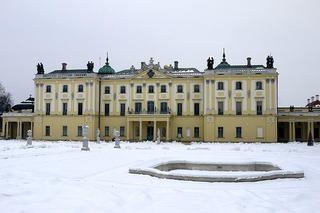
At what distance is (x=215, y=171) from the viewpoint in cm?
1587

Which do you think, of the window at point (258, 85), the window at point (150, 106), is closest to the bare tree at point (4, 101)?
A: the window at point (150, 106)

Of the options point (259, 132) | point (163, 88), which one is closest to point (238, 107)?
point (259, 132)

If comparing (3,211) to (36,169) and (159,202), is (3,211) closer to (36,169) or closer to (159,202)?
(159,202)

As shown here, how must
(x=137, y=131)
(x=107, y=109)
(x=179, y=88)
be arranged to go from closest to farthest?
(x=179, y=88) → (x=137, y=131) → (x=107, y=109)

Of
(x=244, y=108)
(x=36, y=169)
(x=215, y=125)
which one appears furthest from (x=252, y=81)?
(x=36, y=169)

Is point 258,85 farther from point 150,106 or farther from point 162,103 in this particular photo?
point 150,106

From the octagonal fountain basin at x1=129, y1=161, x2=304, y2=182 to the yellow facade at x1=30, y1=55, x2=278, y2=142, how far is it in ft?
123

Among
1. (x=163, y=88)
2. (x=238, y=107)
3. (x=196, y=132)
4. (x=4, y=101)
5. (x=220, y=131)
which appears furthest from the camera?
(x=4, y=101)

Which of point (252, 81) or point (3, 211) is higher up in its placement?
point (252, 81)

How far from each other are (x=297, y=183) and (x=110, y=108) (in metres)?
49.0

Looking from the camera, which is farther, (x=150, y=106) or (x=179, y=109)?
(x=150, y=106)

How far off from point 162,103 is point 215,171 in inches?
1629

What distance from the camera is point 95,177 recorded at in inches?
464

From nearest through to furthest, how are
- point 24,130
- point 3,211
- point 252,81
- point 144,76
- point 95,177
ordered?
1. point 3,211
2. point 95,177
3. point 252,81
4. point 144,76
5. point 24,130
